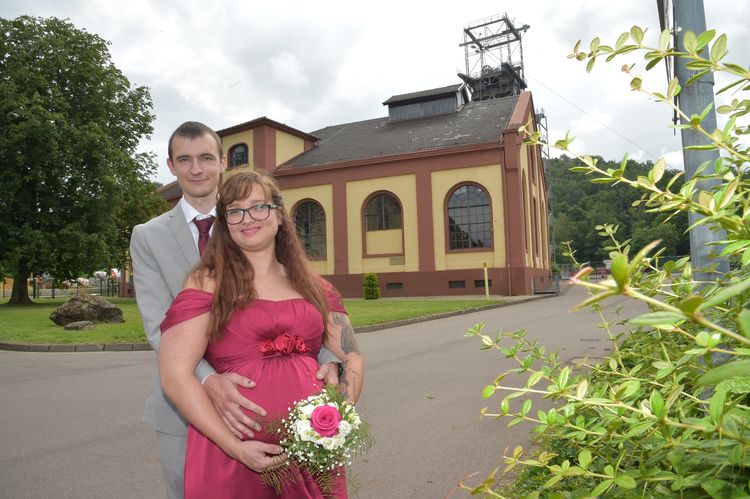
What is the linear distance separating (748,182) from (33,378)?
9.40 m

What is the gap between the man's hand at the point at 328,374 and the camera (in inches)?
90.6

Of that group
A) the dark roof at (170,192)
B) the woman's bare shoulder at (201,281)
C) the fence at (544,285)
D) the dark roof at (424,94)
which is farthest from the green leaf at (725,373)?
the dark roof at (170,192)

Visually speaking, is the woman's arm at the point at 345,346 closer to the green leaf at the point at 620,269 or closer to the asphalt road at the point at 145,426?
the asphalt road at the point at 145,426

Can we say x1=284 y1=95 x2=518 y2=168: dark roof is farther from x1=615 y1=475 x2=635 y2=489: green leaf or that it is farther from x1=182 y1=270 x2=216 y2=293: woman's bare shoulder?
x1=615 y1=475 x2=635 y2=489: green leaf

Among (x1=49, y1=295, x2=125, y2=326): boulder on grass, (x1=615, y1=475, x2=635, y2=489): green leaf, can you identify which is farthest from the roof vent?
(x1=615, y1=475, x2=635, y2=489): green leaf

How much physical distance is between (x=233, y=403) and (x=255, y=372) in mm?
156

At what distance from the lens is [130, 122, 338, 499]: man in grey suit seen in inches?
83.8

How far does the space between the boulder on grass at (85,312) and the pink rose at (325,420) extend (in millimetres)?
15352

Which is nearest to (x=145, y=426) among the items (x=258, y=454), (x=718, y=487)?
(x=258, y=454)

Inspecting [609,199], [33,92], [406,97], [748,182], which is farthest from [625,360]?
[609,199]

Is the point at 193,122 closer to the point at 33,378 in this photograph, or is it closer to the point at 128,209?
the point at 33,378

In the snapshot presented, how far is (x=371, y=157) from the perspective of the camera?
3241cm

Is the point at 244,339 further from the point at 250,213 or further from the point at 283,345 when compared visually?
the point at 250,213

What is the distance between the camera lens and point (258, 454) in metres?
2.04
